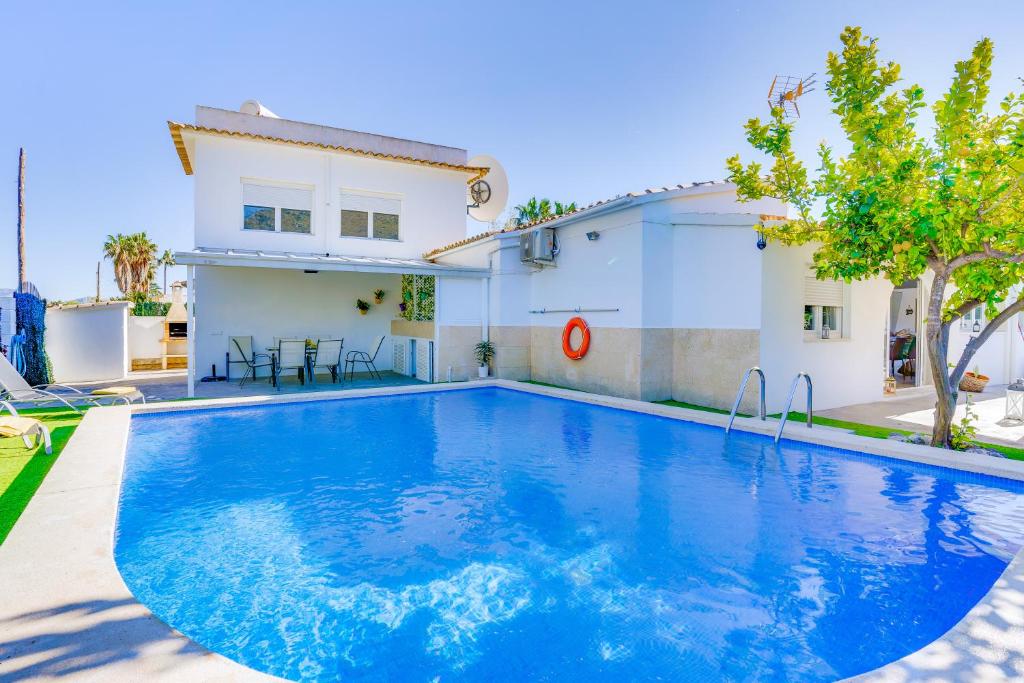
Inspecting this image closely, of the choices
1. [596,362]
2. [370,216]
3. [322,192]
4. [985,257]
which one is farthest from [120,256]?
[985,257]

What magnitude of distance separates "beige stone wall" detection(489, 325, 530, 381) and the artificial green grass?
30.1 ft

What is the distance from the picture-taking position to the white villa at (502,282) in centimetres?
1041

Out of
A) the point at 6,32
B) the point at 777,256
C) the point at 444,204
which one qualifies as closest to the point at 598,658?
the point at 777,256

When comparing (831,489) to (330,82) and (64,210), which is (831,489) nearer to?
(330,82)

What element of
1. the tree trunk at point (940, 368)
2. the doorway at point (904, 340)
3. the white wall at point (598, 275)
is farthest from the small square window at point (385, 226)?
the doorway at point (904, 340)

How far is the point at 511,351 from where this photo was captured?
47.7 ft

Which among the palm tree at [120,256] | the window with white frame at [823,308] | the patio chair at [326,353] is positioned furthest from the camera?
the palm tree at [120,256]

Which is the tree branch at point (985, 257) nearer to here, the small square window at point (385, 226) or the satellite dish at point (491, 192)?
the small square window at point (385, 226)

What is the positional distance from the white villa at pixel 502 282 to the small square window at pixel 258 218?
0.13 feet

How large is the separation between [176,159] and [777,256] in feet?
56.4

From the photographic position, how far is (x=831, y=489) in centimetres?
607

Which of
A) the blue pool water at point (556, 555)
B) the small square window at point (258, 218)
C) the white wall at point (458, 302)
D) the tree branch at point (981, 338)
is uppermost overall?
the small square window at point (258, 218)

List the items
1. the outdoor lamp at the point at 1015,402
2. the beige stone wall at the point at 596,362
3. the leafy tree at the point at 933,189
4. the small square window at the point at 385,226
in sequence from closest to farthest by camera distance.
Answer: the leafy tree at the point at 933,189, the outdoor lamp at the point at 1015,402, the beige stone wall at the point at 596,362, the small square window at the point at 385,226

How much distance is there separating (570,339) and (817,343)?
542 centimetres
